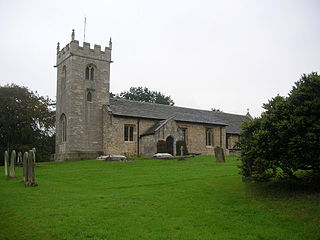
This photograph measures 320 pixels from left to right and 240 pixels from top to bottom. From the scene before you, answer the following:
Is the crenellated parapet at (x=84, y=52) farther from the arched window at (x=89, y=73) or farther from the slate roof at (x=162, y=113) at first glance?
the slate roof at (x=162, y=113)

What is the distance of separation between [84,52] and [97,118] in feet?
24.6

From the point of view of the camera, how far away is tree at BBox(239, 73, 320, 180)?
1088cm

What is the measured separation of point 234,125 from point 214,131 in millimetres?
6472

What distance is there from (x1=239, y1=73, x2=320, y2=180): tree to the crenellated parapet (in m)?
29.1

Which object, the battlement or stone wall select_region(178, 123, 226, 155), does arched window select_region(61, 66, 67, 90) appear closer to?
the battlement

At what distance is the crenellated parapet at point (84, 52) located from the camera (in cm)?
3769

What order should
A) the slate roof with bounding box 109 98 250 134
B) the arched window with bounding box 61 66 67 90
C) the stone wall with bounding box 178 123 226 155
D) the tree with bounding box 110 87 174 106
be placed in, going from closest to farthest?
1. the slate roof with bounding box 109 98 250 134
2. the arched window with bounding box 61 66 67 90
3. the stone wall with bounding box 178 123 226 155
4. the tree with bounding box 110 87 174 106

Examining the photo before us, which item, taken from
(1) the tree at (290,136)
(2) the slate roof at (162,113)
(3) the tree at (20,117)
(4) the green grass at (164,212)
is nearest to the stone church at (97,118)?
(2) the slate roof at (162,113)

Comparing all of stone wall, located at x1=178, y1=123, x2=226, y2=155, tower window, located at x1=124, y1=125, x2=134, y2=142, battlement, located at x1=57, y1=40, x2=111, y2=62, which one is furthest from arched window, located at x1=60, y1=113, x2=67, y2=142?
stone wall, located at x1=178, y1=123, x2=226, y2=155

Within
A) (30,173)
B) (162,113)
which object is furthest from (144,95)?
(30,173)

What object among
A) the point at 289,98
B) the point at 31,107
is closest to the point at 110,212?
the point at 289,98

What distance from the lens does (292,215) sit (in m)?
9.64

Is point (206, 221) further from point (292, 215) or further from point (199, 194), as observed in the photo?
point (199, 194)

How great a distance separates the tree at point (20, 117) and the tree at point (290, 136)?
Answer: 105 ft
